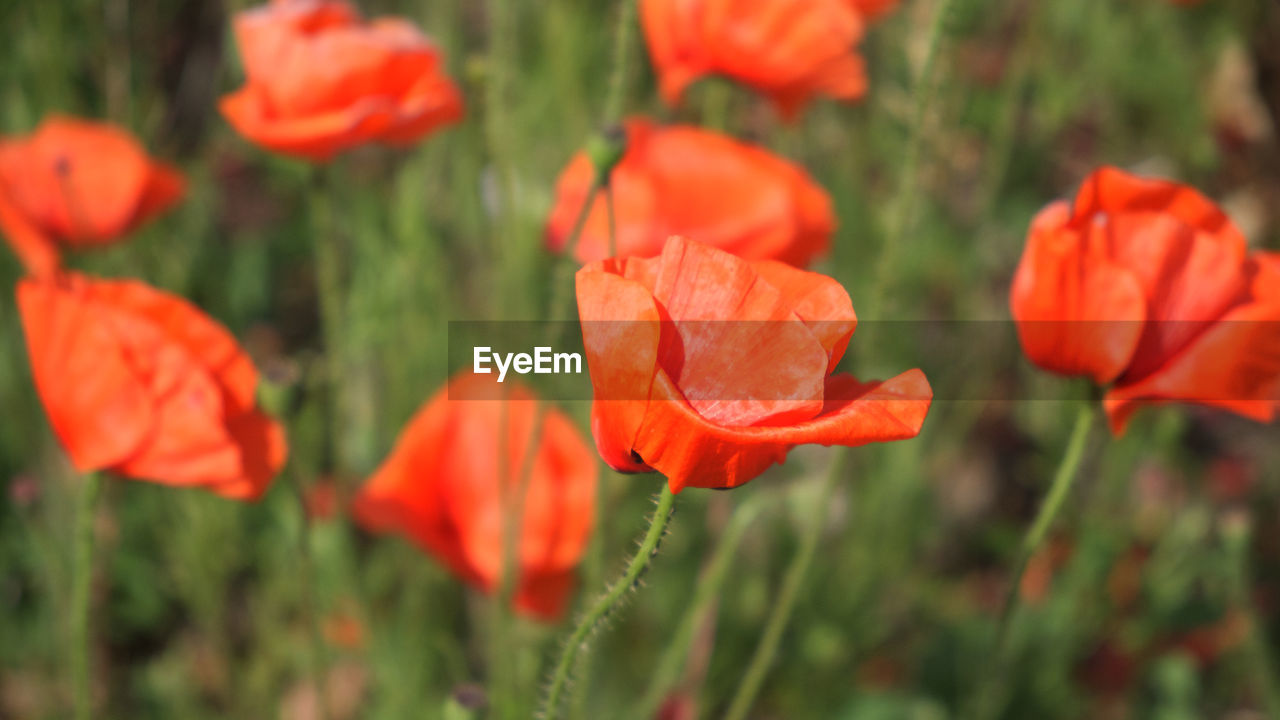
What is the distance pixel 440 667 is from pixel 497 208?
2.08 ft

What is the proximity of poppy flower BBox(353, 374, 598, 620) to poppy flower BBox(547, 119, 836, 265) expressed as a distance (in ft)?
0.59

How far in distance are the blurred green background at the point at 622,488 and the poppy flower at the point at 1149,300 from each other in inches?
11.9

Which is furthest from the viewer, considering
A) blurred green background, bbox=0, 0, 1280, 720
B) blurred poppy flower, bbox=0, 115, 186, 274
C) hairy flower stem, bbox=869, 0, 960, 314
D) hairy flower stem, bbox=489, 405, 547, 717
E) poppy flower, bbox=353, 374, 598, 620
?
blurred green background, bbox=0, 0, 1280, 720

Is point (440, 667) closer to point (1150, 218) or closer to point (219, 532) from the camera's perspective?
point (219, 532)

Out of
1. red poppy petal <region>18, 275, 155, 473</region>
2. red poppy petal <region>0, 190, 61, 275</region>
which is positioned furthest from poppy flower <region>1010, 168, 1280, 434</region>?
red poppy petal <region>0, 190, 61, 275</region>

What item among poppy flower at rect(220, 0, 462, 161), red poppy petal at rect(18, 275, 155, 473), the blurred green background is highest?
poppy flower at rect(220, 0, 462, 161)

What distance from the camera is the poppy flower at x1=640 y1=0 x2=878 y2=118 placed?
1028 millimetres

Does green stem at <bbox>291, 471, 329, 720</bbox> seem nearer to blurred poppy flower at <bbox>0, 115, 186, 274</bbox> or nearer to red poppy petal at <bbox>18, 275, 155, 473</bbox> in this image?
red poppy petal at <bbox>18, 275, 155, 473</bbox>

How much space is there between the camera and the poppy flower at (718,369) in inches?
18.0

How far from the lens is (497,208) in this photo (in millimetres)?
1247

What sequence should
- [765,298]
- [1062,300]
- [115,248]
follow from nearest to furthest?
[765,298] → [1062,300] → [115,248]

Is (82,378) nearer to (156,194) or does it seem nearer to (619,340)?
(619,340)

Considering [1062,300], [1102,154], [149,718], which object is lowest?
[149,718]

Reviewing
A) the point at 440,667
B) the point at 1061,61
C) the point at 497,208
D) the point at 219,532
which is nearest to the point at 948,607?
the point at 440,667
